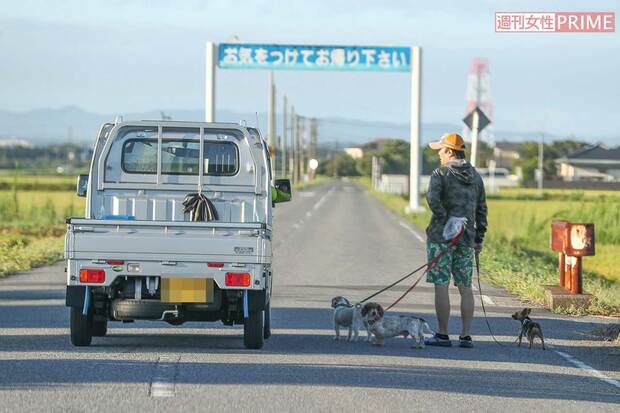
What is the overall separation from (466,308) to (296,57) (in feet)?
101

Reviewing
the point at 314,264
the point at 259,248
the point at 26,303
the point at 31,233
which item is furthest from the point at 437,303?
the point at 31,233

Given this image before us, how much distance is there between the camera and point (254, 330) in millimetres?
10602

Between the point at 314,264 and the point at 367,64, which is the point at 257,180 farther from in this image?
the point at 367,64

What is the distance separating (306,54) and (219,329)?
1167 inches

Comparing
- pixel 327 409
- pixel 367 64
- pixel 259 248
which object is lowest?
pixel 327 409

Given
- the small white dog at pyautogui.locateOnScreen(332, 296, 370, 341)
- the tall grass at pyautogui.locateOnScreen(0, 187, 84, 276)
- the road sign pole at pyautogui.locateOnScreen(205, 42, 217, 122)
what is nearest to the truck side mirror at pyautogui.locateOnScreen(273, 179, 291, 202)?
the small white dog at pyautogui.locateOnScreen(332, 296, 370, 341)

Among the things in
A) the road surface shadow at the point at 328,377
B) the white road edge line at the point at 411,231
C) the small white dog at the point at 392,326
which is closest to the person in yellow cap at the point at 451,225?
the small white dog at the point at 392,326

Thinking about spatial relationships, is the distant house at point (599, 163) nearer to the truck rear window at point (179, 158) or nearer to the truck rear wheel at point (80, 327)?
the truck rear window at point (179, 158)

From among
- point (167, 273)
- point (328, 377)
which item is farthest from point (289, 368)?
point (167, 273)

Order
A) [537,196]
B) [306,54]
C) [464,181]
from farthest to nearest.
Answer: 1. [537,196]
2. [306,54]
3. [464,181]

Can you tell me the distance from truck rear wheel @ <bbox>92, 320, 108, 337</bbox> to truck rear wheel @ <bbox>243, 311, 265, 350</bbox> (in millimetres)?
1595

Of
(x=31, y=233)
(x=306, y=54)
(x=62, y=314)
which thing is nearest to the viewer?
(x=62, y=314)

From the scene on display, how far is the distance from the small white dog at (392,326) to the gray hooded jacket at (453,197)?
0.81 metres

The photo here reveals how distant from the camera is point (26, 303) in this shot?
48.8 feet
